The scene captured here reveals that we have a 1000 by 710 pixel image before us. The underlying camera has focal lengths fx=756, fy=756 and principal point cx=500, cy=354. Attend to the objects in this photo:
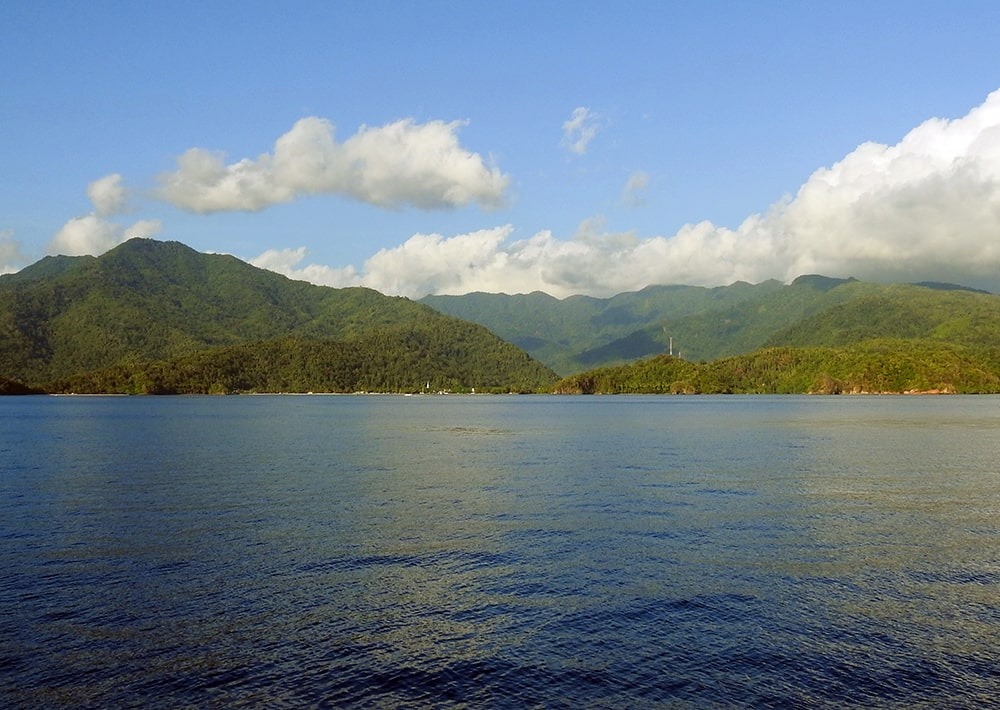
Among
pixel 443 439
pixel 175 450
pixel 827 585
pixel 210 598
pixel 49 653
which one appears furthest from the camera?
pixel 443 439

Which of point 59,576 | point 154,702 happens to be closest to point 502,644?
point 154,702

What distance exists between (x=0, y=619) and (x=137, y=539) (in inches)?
580

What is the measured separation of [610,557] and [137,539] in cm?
2784

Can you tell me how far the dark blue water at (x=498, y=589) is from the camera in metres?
24.7

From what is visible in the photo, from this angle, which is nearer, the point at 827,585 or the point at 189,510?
the point at 827,585

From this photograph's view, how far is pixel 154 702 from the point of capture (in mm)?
23328

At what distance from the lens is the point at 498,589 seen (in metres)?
34.9

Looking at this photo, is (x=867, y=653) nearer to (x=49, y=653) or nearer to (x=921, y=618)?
(x=921, y=618)

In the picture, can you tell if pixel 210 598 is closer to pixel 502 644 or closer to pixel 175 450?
pixel 502 644

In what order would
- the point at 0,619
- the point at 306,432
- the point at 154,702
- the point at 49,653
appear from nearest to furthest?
the point at 154,702 → the point at 49,653 → the point at 0,619 → the point at 306,432

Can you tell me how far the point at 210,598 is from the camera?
33625 millimetres

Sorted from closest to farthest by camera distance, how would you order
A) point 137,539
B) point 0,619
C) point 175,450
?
point 0,619 < point 137,539 < point 175,450

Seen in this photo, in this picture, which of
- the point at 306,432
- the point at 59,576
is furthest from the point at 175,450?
the point at 59,576

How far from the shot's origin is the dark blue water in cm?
2467
